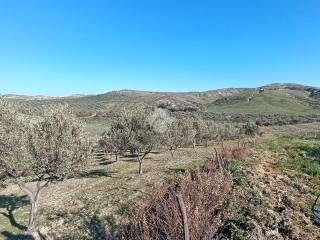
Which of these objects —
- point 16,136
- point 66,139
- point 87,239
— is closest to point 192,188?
point 87,239

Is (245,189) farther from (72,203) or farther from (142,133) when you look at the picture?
(142,133)

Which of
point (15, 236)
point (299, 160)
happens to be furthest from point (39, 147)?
point (299, 160)

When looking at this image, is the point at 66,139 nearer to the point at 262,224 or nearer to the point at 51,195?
the point at 51,195

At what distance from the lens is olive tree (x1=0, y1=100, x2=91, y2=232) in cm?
2502

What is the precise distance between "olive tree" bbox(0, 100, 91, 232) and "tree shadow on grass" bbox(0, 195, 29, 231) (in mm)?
2746

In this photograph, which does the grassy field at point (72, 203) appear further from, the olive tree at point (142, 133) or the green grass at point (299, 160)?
the green grass at point (299, 160)

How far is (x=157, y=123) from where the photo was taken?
43.3 metres

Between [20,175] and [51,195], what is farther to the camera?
[51,195]

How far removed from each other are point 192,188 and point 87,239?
11006 millimetres

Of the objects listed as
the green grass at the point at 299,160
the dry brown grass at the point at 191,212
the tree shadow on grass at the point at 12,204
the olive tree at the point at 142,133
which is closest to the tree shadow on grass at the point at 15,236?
the tree shadow on grass at the point at 12,204

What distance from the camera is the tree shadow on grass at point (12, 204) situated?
2669 cm

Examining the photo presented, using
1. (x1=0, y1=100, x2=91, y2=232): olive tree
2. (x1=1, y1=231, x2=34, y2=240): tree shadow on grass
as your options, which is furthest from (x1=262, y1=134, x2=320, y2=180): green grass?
(x1=1, y1=231, x2=34, y2=240): tree shadow on grass

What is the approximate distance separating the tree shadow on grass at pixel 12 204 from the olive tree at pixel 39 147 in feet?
9.01

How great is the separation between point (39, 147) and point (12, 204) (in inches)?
458
